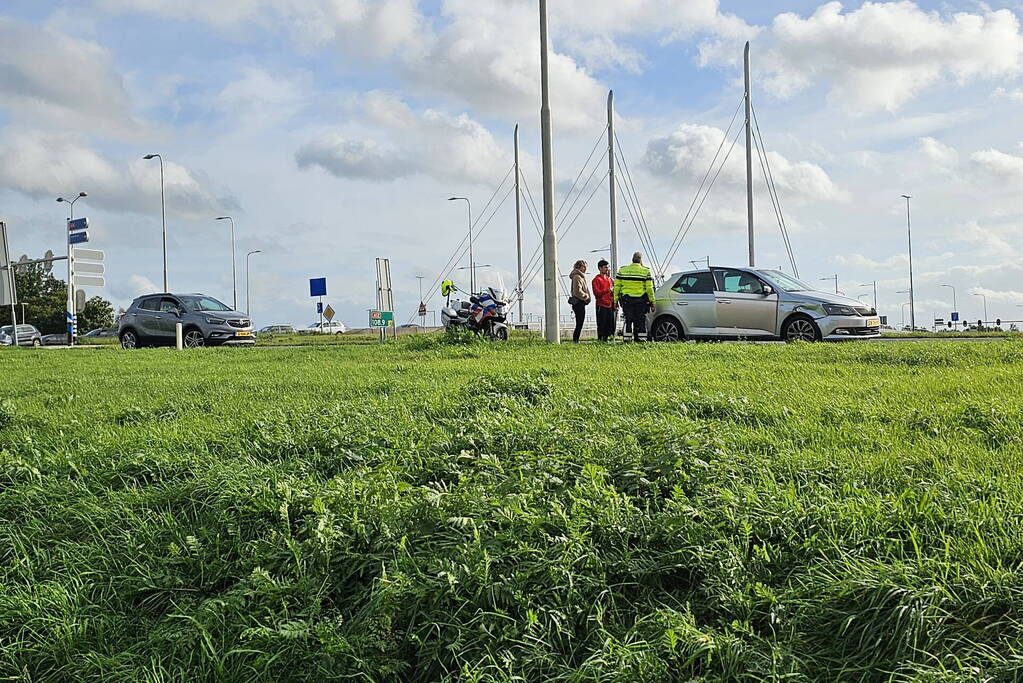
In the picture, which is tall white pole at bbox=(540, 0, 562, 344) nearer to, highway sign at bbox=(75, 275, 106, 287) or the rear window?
the rear window

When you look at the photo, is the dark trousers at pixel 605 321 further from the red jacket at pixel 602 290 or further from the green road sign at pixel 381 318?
the green road sign at pixel 381 318

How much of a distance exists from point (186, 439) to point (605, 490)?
3.49 metres

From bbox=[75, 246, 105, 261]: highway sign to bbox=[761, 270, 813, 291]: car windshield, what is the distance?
25.8 metres

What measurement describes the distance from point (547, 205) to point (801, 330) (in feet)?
20.3

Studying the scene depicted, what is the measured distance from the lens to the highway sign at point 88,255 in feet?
106

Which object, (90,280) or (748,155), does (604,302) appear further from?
(90,280)

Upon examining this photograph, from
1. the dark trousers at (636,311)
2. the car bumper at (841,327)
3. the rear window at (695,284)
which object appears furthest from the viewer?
the dark trousers at (636,311)

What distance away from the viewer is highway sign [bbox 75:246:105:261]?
32.2 meters

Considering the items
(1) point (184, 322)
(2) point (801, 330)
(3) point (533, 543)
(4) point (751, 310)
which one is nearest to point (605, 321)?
(4) point (751, 310)

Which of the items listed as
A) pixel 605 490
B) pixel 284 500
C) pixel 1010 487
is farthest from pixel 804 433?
pixel 284 500

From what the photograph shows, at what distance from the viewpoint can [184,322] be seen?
81.1 ft

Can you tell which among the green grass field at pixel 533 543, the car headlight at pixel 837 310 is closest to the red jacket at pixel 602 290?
the car headlight at pixel 837 310

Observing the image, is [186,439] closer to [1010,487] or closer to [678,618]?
[678,618]

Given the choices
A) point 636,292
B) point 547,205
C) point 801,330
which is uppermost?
point 547,205
